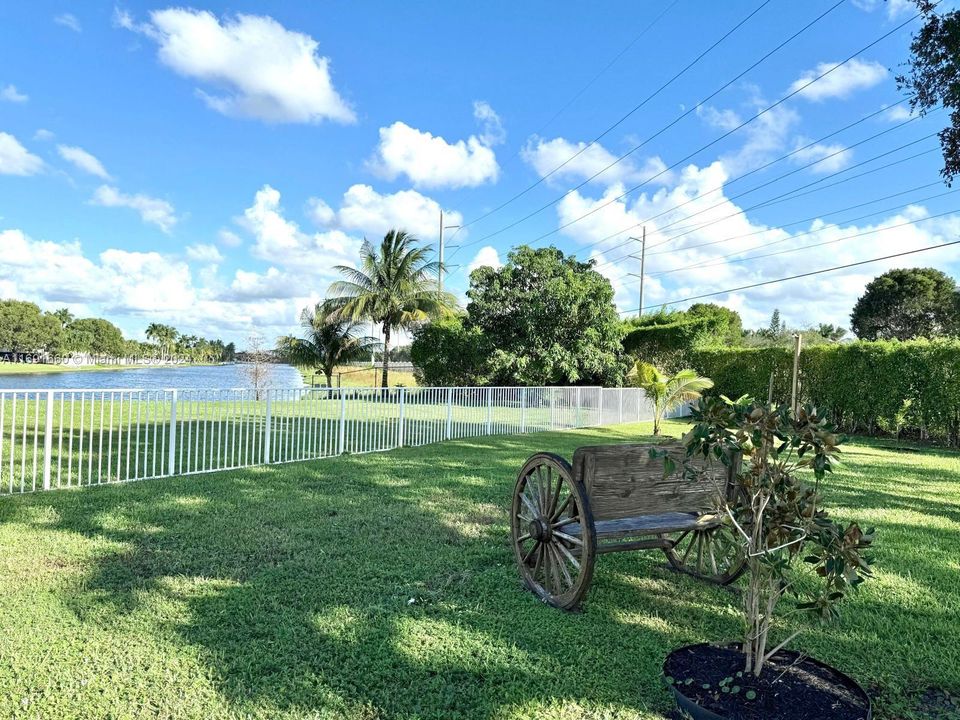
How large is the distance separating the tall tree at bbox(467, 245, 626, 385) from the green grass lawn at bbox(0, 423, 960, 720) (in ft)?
43.5

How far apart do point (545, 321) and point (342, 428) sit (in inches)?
434

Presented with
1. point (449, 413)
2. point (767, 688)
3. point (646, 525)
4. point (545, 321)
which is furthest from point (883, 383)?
point (767, 688)

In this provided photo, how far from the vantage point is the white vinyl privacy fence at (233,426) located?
19.4 feet

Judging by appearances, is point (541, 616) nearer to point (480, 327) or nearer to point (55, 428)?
point (55, 428)

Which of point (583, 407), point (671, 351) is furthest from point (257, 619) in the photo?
point (671, 351)

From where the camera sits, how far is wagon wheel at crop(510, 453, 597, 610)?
2.87 metres

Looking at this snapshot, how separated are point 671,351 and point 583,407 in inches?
306

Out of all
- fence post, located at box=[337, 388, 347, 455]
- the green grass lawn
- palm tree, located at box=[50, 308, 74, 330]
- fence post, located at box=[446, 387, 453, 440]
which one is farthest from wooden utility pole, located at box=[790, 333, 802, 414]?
palm tree, located at box=[50, 308, 74, 330]

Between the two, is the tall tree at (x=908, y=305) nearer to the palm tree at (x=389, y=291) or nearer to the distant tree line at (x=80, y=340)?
the palm tree at (x=389, y=291)

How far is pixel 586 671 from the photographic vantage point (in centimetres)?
252

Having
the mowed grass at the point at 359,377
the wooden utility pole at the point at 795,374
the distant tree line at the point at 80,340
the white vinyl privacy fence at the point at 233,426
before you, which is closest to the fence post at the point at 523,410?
the white vinyl privacy fence at the point at 233,426

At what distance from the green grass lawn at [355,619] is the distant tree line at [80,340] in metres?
33.6

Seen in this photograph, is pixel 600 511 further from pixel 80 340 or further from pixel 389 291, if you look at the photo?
pixel 80 340

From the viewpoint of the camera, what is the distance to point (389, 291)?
22844 mm
